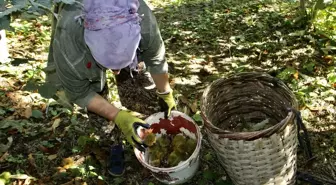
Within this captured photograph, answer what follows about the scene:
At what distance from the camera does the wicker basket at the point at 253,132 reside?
2.26 metres

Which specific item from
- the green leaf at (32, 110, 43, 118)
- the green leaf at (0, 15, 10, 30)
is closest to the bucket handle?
the green leaf at (0, 15, 10, 30)

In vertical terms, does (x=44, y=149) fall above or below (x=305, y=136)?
below

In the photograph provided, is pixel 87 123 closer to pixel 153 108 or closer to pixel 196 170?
pixel 153 108

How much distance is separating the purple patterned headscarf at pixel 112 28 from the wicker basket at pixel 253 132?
671mm

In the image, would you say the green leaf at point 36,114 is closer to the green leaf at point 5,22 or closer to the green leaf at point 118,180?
the green leaf at point 118,180

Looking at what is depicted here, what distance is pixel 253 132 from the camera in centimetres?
219

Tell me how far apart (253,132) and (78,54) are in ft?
3.85

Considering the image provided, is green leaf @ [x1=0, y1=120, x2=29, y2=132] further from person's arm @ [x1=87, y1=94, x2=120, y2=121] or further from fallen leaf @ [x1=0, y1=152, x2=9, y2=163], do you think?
person's arm @ [x1=87, y1=94, x2=120, y2=121]

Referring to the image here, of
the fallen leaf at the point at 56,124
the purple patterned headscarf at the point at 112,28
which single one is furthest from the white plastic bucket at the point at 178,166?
the fallen leaf at the point at 56,124

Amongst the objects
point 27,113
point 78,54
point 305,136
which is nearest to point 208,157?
point 305,136

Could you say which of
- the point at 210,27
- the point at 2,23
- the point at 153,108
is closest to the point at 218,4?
the point at 210,27

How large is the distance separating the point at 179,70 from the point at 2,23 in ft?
9.15

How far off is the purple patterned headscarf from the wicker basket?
67 cm

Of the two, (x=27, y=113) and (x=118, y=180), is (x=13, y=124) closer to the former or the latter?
(x=27, y=113)
